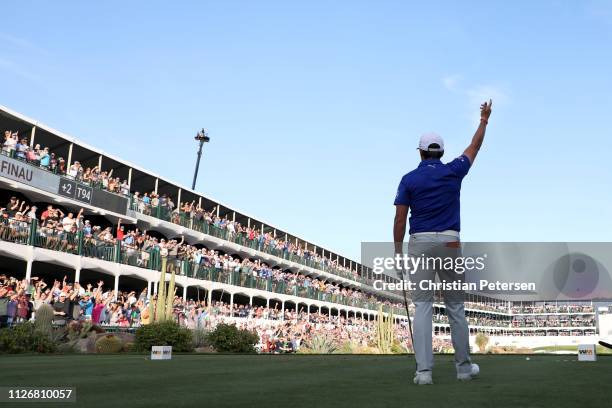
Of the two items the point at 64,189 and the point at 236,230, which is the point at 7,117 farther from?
the point at 236,230

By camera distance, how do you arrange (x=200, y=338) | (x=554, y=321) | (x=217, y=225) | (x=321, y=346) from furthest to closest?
(x=554, y=321), (x=217, y=225), (x=321, y=346), (x=200, y=338)

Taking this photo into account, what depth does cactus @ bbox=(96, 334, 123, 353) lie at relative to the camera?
16156 mm

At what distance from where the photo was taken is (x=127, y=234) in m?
28.7

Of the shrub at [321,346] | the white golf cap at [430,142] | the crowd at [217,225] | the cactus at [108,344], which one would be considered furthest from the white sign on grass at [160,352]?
→ the crowd at [217,225]

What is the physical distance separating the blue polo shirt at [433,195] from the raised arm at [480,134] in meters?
0.19

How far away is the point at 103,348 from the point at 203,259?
1731cm

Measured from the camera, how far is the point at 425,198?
5.35 m

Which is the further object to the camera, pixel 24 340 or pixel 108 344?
pixel 108 344

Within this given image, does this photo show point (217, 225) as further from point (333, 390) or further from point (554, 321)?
point (554, 321)

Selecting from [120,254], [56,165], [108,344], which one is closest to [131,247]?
[120,254]

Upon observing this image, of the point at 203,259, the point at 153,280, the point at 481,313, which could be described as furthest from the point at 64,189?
the point at 481,313

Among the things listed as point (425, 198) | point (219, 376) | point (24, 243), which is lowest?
point (219, 376)

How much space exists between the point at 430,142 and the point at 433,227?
750 mm

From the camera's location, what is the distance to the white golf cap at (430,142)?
5496mm
